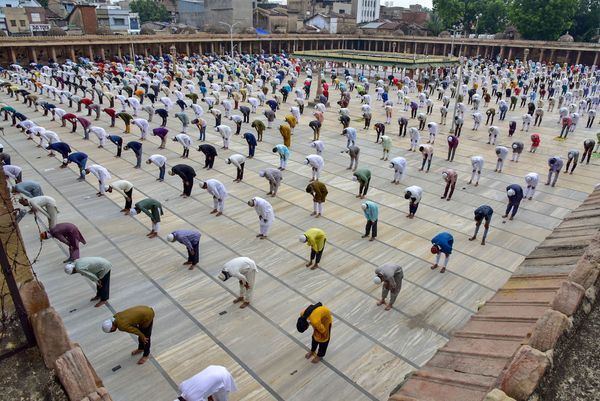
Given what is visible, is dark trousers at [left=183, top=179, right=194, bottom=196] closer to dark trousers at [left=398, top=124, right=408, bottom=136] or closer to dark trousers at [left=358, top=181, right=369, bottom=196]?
dark trousers at [left=358, top=181, right=369, bottom=196]

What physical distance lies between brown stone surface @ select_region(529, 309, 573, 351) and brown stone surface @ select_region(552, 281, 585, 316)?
1.02 ft

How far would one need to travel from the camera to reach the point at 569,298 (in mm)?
4750

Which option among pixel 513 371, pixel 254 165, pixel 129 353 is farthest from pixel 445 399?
pixel 254 165

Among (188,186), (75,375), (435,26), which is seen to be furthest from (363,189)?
(435,26)

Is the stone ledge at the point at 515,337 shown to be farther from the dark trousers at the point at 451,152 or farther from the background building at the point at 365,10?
the background building at the point at 365,10

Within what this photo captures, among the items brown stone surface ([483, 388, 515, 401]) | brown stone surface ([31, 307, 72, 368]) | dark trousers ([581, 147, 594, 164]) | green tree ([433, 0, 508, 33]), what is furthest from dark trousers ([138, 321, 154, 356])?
green tree ([433, 0, 508, 33])

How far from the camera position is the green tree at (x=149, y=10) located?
282 ft

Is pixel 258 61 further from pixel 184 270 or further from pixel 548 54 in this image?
pixel 184 270

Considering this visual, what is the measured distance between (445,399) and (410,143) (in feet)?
58.2

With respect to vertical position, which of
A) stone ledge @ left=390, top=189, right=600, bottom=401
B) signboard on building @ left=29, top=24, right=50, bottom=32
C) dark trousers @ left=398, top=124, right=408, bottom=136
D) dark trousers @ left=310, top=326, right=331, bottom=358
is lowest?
dark trousers @ left=310, top=326, right=331, bottom=358

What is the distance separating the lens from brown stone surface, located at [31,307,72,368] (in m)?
4.13

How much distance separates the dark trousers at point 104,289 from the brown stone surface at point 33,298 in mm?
4408

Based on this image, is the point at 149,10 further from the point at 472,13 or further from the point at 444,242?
the point at 444,242

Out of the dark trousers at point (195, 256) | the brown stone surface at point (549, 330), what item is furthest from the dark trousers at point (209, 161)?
the brown stone surface at point (549, 330)
